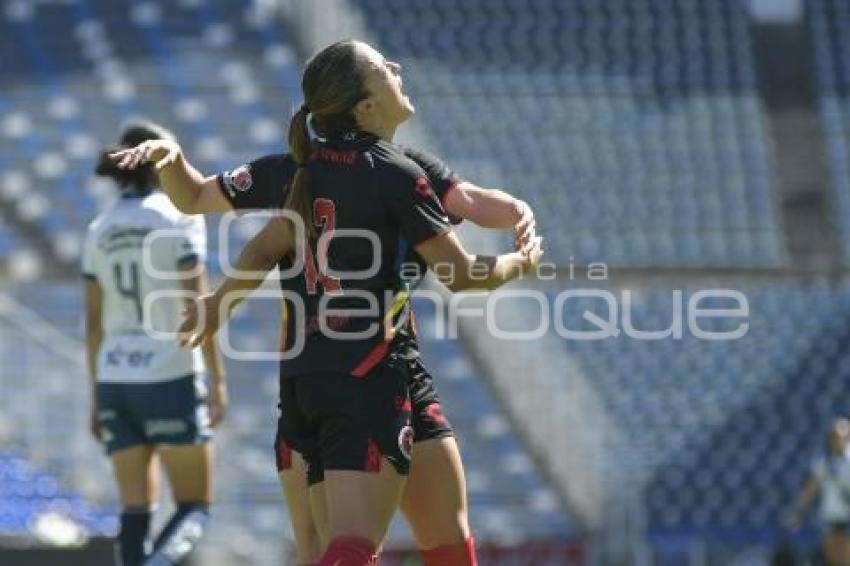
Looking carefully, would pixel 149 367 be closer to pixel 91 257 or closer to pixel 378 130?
pixel 91 257

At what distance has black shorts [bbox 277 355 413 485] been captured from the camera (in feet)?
13.9

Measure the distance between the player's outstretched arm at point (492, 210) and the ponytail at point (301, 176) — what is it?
380 millimetres

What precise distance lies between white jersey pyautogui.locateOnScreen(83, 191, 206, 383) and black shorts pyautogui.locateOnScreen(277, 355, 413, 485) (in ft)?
8.08

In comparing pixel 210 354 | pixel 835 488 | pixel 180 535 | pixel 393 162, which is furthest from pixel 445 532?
pixel 835 488

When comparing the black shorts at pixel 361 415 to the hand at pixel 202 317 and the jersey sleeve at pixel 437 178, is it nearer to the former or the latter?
the hand at pixel 202 317

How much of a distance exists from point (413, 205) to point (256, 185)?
2.11 feet

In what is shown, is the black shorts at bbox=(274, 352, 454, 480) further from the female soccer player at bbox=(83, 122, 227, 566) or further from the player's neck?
the female soccer player at bbox=(83, 122, 227, 566)

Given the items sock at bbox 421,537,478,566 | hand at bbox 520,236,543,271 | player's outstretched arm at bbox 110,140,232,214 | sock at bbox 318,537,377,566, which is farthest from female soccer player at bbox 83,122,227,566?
sock at bbox 318,537,377,566

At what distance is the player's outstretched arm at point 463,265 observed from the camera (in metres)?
4.28

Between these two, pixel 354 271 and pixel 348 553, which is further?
pixel 354 271

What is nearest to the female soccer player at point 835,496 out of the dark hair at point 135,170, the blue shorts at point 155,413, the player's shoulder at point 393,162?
the blue shorts at point 155,413

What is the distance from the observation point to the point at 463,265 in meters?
4.30

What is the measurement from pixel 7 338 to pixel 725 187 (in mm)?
6513

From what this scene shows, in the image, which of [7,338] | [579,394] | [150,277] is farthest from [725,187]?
[150,277]
